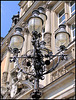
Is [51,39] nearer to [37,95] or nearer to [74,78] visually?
[74,78]

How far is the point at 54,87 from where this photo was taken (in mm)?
9234

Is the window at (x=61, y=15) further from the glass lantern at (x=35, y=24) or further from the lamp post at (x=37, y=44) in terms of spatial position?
the glass lantern at (x=35, y=24)

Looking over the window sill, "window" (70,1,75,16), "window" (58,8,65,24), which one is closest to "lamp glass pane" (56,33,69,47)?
the window sill

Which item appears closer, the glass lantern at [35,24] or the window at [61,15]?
the glass lantern at [35,24]

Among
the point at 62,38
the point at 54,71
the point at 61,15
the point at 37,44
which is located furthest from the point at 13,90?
the point at 62,38

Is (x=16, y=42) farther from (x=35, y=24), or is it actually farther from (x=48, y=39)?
(x=48, y=39)

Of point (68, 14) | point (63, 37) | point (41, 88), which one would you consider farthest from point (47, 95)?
point (68, 14)

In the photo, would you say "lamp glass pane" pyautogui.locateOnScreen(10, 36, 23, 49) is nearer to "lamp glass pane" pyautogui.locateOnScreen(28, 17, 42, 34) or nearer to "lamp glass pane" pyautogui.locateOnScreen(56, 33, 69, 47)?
"lamp glass pane" pyautogui.locateOnScreen(28, 17, 42, 34)

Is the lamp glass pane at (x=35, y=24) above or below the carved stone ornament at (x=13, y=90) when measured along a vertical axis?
above

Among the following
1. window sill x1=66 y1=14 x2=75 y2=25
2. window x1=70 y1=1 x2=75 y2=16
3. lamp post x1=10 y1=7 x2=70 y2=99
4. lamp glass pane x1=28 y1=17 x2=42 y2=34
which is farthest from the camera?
window x1=70 y1=1 x2=75 y2=16

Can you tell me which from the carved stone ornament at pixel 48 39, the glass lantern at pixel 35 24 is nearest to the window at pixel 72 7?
the carved stone ornament at pixel 48 39

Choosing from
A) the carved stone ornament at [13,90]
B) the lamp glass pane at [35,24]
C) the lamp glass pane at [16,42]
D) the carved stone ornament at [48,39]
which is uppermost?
the carved stone ornament at [48,39]

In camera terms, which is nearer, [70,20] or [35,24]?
[35,24]

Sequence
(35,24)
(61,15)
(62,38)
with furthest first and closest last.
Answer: (61,15) < (62,38) < (35,24)
